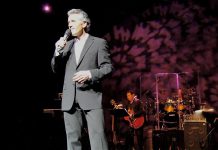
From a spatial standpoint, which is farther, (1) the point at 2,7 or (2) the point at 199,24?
(2) the point at 199,24

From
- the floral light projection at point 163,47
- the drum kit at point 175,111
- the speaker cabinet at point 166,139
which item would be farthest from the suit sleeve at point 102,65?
the floral light projection at point 163,47

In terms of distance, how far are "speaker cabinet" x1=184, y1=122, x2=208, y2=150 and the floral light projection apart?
140cm

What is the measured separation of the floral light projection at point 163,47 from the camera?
697 centimetres

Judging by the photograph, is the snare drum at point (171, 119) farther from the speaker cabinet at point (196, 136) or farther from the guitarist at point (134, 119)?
the speaker cabinet at point (196, 136)

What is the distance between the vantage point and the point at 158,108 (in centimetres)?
695

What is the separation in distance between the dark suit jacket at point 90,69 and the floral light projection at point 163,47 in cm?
488

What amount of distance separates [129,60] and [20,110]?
3782 millimetres

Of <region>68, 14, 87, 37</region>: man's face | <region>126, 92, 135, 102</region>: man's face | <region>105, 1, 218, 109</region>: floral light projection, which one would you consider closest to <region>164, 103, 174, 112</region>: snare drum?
<region>105, 1, 218, 109</region>: floral light projection

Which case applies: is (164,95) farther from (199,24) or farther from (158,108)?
(199,24)

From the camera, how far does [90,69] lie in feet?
7.81

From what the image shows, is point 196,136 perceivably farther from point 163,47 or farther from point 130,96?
point 163,47

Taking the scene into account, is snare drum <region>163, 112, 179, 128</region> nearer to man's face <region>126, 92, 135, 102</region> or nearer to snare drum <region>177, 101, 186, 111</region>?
snare drum <region>177, 101, 186, 111</region>

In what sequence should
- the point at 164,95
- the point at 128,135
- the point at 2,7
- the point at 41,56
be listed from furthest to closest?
the point at 164,95 → the point at 128,135 → the point at 41,56 → the point at 2,7

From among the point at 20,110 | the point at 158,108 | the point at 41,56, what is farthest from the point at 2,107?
the point at 158,108
